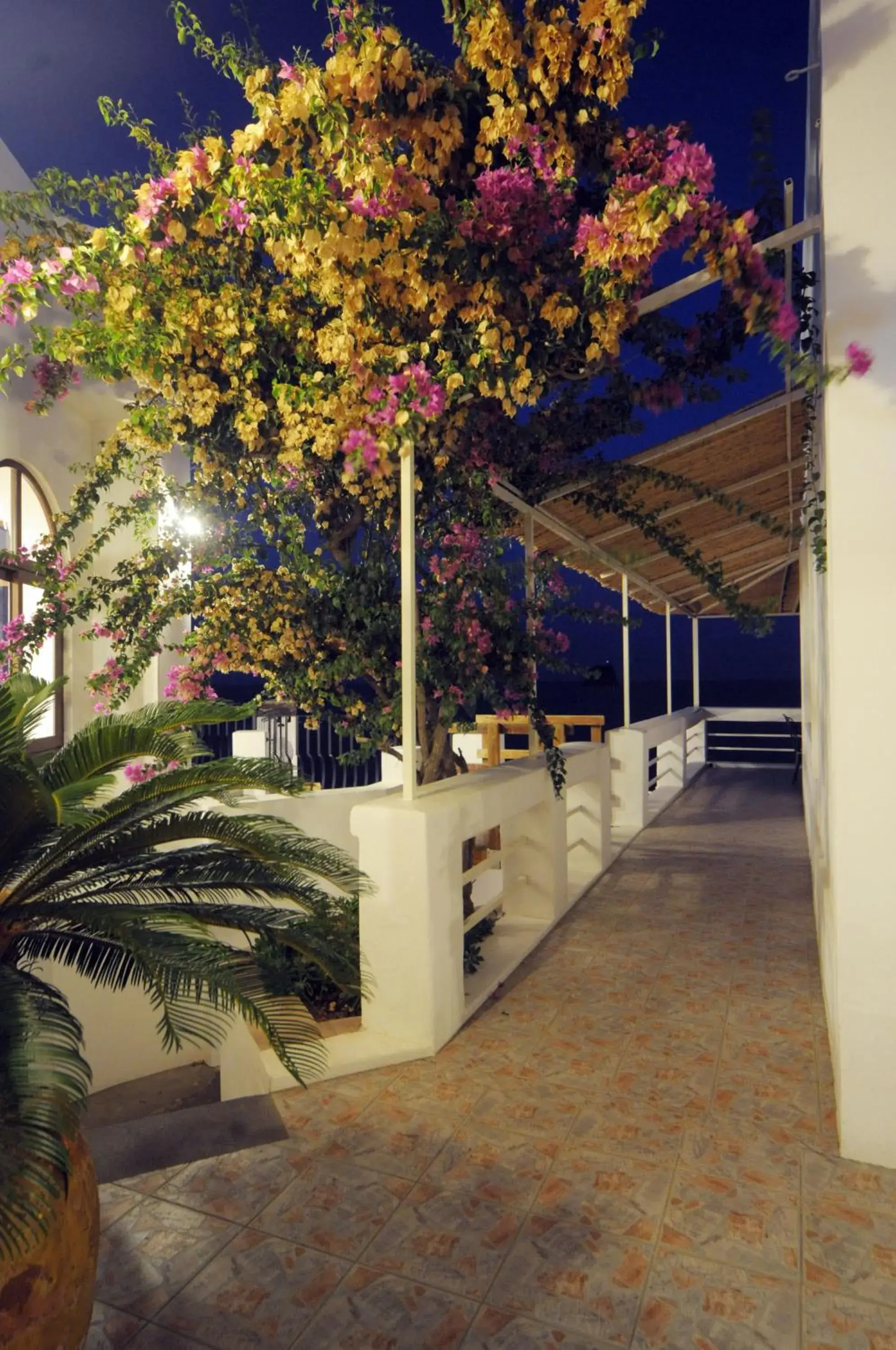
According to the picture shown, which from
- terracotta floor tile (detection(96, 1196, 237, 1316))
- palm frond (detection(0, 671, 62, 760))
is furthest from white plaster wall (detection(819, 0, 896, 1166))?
palm frond (detection(0, 671, 62, 760))

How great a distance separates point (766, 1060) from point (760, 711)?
33.8ft

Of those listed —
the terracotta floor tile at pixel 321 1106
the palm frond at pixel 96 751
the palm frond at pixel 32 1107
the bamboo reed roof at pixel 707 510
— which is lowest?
the terracotta floor tile at pixel 321 1106

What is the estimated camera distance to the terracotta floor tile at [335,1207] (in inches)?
90.5

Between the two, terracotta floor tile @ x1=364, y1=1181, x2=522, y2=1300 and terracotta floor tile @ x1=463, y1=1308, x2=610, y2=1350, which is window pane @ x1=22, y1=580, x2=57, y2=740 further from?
terracotta floor tile @ x1=463, y1=1308, x2=610, y2=1350

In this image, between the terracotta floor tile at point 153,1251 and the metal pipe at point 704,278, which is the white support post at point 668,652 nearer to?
the metal pipe at point 704,278

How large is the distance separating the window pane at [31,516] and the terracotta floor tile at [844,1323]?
735cm

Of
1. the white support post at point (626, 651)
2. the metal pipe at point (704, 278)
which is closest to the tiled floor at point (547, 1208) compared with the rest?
the metal pipe at point (704, 278)

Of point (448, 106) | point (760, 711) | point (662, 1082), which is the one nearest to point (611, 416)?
point (448, 106)

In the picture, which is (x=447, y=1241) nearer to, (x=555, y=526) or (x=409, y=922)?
(x=409, y=922)

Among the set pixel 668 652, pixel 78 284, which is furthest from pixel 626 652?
pixel 78 284

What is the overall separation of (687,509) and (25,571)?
16.7 feet

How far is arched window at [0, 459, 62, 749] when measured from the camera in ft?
22.9

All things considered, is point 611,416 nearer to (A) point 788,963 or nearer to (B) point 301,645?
(B) point 301,645

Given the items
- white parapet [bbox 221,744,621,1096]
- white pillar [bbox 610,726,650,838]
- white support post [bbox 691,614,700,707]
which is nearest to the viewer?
white parapet [bbox 221,744,621,1096]
